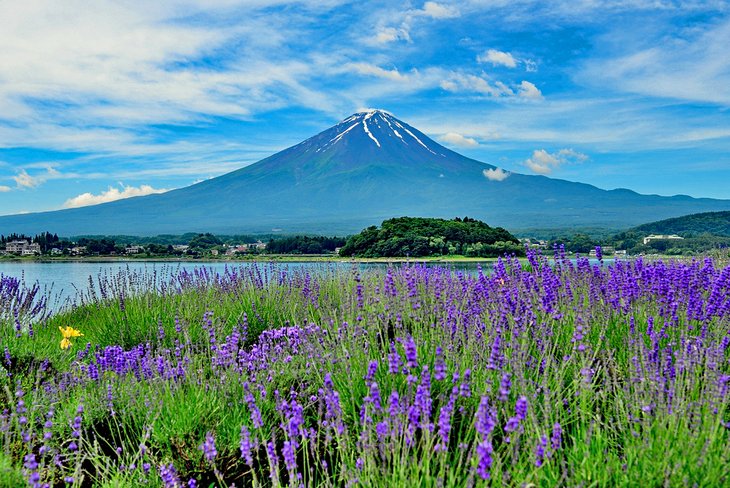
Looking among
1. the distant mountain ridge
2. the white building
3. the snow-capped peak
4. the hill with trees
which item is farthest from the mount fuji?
the hill with trees

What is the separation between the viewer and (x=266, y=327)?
7086 mm

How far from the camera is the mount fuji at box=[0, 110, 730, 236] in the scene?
15088cm

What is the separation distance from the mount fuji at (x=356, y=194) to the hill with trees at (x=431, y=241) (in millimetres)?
114769

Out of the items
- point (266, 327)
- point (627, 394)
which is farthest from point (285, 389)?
point (266, 327)

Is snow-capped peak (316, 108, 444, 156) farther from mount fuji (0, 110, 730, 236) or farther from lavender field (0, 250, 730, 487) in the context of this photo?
lavender field (0, 250, 730, 487)

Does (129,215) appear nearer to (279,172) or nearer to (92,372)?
(279,172)

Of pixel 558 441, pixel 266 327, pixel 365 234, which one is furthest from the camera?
pixel 365 234

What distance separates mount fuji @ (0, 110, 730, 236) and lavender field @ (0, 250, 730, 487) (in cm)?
13544

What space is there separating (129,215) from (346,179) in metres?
61.6

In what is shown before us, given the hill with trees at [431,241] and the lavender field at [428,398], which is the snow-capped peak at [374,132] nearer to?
the hill with trees at [431,241]

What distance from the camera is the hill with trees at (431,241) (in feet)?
75.9

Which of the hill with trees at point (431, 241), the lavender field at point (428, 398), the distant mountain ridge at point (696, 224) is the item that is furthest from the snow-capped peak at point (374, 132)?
the lavender field at point (428, 398)

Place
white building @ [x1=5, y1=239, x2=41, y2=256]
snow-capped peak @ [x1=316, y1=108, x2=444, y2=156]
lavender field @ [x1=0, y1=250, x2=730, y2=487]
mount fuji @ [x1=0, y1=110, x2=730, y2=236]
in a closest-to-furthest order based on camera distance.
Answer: lavender field @ [x1=0, y1=250, x2=730, y2=487], white building @ [x1=5, y1=239, x2=41, y2=256], mount fuji @ [x1=0, y1=110, x2=730, y2=236], snow-capped peak @ [x1=316, y1=108, x2=444, y2=156]

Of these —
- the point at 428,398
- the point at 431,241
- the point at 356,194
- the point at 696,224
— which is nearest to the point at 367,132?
the point at 356,194
